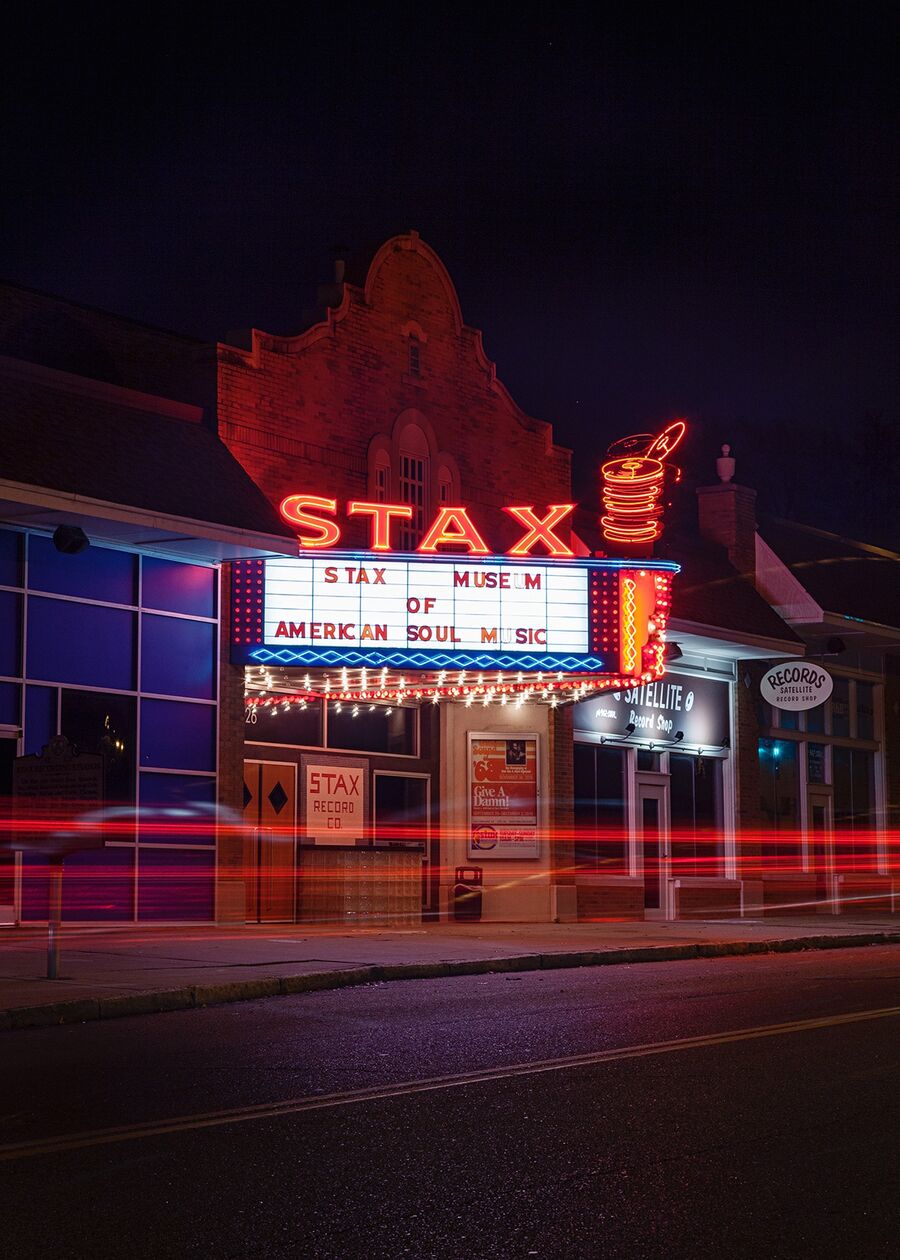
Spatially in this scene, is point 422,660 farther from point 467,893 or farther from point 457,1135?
point 457,1135

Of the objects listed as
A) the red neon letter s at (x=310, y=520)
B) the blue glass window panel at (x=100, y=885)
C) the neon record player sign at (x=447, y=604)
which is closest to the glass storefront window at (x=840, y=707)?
the neon record player sign at (x=447, y=604)

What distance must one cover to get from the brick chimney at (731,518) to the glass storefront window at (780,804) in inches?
147

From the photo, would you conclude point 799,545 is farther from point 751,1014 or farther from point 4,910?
point 751,1014

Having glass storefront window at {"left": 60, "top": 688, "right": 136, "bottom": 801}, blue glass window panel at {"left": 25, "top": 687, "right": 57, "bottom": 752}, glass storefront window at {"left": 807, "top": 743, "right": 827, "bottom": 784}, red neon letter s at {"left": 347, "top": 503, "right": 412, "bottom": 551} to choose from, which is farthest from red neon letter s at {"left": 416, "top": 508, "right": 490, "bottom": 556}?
glass storefront window at {"left": 807, "top": 743, "right": 827, "bottom": 784}

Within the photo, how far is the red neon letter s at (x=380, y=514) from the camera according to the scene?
76.5ft

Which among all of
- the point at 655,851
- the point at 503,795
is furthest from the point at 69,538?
the point at 655,851

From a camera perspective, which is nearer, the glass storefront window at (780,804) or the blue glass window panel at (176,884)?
the blue glass window panel at (176,884)

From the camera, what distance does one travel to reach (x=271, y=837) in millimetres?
24172

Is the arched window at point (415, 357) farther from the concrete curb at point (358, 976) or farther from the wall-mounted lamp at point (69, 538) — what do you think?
the concrete curb at point (358, 976)

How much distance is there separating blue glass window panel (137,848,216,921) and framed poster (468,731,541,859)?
5.79 meters

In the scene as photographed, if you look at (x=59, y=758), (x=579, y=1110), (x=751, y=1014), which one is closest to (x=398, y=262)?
(x=59, y=758)

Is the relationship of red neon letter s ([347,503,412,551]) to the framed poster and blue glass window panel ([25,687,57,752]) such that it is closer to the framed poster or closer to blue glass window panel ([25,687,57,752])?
the framed poster

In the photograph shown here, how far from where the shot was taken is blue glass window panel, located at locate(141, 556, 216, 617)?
71.6 feet

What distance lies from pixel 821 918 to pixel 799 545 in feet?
31.2
